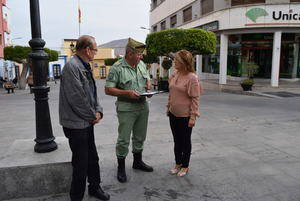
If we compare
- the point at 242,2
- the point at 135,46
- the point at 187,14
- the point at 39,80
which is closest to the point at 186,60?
the point at 135,46

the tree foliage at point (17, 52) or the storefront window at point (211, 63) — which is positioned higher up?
the tree foliage at point (17, 52)

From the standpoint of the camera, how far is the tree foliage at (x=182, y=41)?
47.7 ft

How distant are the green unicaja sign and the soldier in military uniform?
597 inches

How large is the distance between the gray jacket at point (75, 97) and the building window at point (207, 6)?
18.6 metres

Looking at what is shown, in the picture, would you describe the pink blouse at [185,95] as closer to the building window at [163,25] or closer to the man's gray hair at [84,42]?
the man's gray hair at [84,42]

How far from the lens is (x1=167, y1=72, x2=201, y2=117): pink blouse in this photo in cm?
339

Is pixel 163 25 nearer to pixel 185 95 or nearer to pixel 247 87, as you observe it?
pixel 247 87

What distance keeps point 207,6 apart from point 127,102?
18.7 metres

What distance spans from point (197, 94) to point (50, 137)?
197 centimetres

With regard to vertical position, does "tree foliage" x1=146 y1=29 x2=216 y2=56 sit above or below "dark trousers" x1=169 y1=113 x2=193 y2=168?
above

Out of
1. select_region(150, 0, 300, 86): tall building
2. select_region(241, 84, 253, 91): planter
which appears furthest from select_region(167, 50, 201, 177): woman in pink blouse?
select_region(150, 0, 300, 86): tall building

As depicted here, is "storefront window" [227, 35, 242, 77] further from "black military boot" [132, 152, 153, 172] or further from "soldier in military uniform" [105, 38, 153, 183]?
"soldier in military uniform" [105, 38, 153, 183]

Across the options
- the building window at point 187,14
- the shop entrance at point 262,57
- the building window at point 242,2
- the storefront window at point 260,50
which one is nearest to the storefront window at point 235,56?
the storefront window at point 260,50

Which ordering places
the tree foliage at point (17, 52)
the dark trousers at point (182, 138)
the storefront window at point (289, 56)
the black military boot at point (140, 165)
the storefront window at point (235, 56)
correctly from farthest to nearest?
1. the tree foliage at point (17, 52)
2. the storefront window at point (235, 56)
3. the storefront window at point (289, 56)
4. the black military boot at point (140, 165)
5. the dark trousers at point (182, 138)
